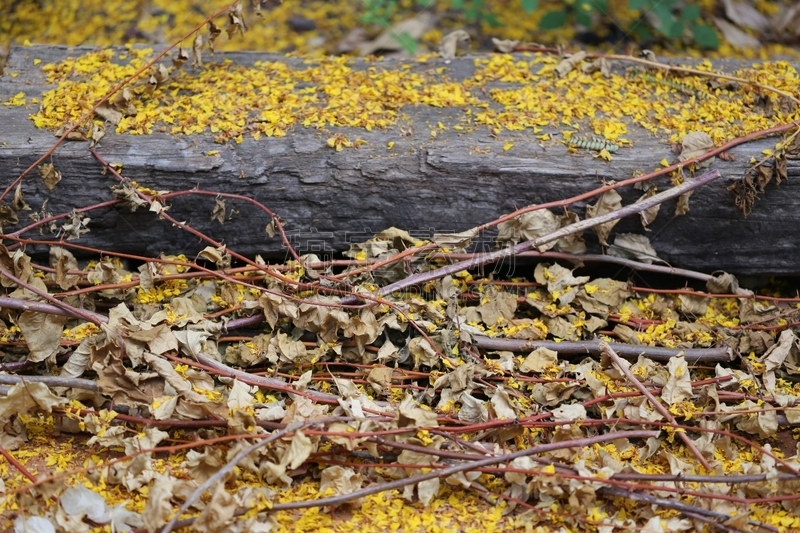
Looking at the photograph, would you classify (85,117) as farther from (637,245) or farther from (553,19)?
(553,19)

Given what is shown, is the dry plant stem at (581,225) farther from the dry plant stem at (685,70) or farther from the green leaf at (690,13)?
the green leaf at (690,13)

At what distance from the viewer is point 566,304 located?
2.46 metres

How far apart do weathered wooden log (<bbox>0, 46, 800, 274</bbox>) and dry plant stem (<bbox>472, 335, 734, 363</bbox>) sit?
40 centimetres

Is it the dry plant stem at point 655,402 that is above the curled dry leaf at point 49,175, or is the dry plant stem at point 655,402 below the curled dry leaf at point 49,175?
below

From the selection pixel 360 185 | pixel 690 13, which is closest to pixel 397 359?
pixel 360 185

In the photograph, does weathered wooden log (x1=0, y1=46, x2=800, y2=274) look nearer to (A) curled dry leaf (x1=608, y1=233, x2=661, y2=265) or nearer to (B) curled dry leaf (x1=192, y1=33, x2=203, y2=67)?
(A) curled dry leaf (x1=608, y1=233, x2=661, y2=265)

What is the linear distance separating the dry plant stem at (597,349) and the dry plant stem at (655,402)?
0.40 feet

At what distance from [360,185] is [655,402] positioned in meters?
Result: 1.14

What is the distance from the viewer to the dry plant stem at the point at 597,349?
2.30 m

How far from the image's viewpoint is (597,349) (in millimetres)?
2291

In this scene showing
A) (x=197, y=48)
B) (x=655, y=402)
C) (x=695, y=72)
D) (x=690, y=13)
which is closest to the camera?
(x=655, y=402)

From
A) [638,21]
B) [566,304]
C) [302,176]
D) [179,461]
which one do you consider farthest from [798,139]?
[179,461]

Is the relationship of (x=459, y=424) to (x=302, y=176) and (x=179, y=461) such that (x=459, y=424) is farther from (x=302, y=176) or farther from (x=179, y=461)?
(x=302, y=176)

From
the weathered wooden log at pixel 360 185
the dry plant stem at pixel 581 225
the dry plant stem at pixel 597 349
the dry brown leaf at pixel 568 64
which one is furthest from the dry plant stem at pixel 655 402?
the dry brown leaf at pixel 568 64
